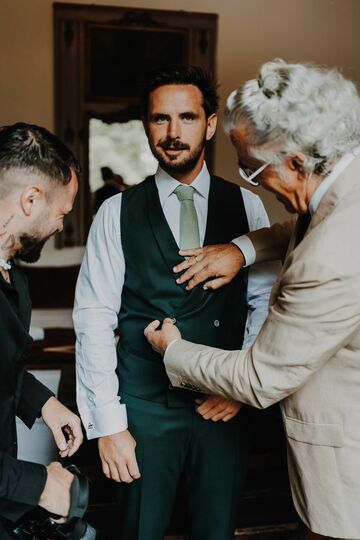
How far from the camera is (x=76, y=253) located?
5.94 metres

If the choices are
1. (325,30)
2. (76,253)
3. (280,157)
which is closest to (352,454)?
(280,157)

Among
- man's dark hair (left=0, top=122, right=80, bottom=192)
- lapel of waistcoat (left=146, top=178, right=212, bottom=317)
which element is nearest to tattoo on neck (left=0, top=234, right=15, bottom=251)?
man's dark hair (left=0, top=122, right=80, bottom=192)

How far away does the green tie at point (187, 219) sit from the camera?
6.19 feet

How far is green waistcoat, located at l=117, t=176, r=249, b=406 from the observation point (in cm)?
182

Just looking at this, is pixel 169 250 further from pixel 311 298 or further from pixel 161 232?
pixel 311 298

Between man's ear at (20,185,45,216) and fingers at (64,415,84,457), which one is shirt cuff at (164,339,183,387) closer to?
fingers at (64,415,84,457)

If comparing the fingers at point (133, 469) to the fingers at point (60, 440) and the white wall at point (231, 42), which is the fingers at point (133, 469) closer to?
the fingers at point (60, 440)

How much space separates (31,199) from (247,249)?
0.69 meters

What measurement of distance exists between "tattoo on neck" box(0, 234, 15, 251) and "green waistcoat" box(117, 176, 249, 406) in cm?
44

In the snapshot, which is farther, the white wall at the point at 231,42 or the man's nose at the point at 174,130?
the white wall at the point at 231,42

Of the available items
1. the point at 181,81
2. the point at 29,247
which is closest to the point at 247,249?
the point at 181,81

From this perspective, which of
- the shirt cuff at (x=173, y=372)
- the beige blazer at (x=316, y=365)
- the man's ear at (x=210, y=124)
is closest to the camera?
the beige blazer at (x=316, y=365)

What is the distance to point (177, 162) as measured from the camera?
187 centimetres

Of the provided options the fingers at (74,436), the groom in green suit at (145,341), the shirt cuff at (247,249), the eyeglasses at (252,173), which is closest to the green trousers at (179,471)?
the groom in green suit at (145,341)
